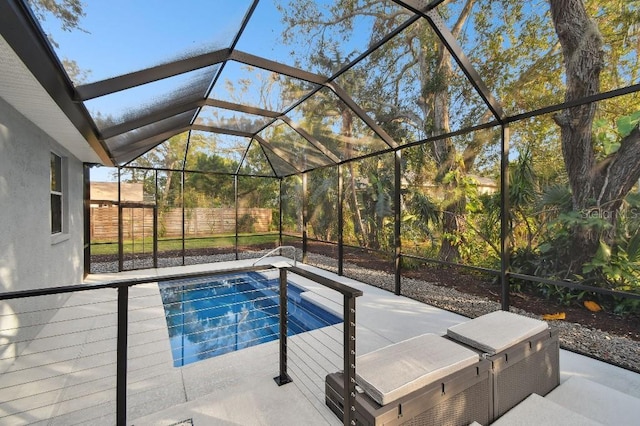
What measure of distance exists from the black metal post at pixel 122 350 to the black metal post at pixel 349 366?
1.41 meters

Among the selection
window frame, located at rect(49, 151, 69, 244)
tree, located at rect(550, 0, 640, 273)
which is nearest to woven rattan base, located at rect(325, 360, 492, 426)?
tree, located at rect(550, 0, 640, 273)

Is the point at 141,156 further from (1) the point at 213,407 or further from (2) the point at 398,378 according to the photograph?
(2) the point at 398,378

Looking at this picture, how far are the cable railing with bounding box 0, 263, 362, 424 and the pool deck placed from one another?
0.9 inches

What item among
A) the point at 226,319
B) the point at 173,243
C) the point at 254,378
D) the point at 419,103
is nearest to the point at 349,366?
the point at 254,378

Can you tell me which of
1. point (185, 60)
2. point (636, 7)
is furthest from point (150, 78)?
point (636, 7)

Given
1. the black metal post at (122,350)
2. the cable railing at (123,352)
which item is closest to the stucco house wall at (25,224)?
the cable railing at (123,352)

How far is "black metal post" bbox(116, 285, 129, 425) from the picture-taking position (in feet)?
6.10

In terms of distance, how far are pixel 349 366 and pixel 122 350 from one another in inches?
58.9

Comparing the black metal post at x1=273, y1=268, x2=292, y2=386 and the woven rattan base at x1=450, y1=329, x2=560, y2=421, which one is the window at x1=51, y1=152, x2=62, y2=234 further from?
the woven rattan base at x1=450, y1=329, x2=560, y2=421

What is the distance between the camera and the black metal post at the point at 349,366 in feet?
5.30

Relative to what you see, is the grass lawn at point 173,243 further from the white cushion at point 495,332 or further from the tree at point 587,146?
the white cushion at point 495,332

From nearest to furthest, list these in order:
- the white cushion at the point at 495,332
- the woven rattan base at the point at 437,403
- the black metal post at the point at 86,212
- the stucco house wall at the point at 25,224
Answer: the woven rattan base at the point at 437,403 → the white cushion at the point at 495,332 → the stucco house wall at the point at 25,224 → the black metal post at the point at 86,212

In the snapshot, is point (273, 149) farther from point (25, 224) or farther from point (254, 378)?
point (254, 378)

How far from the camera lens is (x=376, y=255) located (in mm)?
8758
